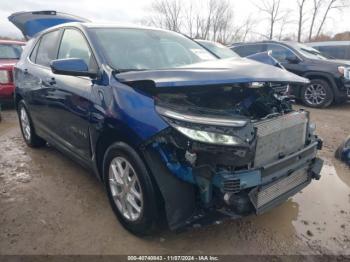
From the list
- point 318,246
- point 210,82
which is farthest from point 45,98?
point 318,246

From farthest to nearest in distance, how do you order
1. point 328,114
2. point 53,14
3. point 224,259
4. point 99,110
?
1. point 53,14
2. point 328,114
3. point 99,110
4. point 224,259

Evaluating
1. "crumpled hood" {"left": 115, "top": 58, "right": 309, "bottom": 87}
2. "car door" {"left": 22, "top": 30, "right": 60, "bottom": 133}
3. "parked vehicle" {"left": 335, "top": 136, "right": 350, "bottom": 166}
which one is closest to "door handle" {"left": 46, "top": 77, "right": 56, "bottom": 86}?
"car door" {"left": 22, "top": 30, "right": 60, "bottom": 133}

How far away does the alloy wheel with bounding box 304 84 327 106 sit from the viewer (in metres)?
7.78

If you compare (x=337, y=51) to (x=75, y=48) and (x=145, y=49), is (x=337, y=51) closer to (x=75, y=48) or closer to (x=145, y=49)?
(x=145, y=49)

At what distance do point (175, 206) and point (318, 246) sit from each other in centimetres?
123

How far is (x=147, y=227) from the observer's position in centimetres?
244

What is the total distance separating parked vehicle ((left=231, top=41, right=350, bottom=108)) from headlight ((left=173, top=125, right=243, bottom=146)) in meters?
6.47

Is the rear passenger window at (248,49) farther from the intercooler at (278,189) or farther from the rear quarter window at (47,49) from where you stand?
the intercooler at (278,189)

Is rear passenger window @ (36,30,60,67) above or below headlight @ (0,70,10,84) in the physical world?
above

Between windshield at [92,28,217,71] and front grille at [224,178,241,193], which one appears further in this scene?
windshield at [92,28,217,71]

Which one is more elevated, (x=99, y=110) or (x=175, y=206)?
(x=99, y=110)

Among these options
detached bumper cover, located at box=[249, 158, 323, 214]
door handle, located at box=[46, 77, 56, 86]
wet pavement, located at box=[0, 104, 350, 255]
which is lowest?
wet pavement, located at box=[0, 104, 350, 255]

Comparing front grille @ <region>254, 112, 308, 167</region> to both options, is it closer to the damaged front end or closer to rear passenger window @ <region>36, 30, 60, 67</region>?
the damaged front end

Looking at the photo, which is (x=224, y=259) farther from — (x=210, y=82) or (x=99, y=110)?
(x=99, y=110)
